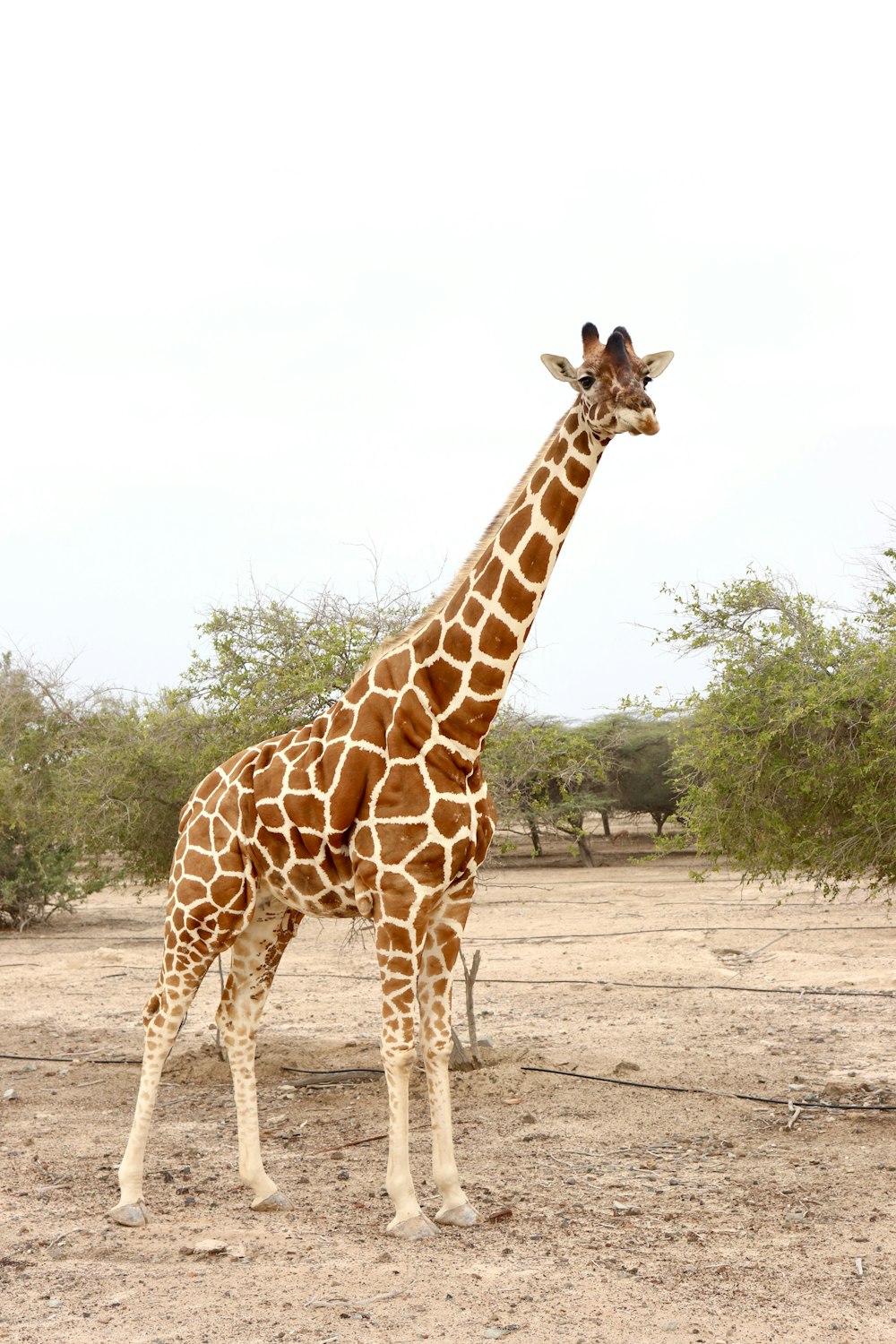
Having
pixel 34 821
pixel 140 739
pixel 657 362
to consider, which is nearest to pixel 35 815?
pixel 34 821

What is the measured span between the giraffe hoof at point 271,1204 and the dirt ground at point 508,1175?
0.10 meters

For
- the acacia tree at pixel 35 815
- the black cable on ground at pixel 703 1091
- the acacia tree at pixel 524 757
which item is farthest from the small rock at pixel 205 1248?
the acacia tree at pixel 35 815

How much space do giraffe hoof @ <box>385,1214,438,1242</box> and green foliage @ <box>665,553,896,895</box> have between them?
363cm

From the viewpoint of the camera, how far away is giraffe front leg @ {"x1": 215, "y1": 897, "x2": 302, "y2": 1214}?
5801 mm

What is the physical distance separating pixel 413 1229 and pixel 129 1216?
1460 millimetres

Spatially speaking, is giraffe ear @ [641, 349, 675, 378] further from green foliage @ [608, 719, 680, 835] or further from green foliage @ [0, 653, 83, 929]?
green foliage @ [608, 719, 680, 835]

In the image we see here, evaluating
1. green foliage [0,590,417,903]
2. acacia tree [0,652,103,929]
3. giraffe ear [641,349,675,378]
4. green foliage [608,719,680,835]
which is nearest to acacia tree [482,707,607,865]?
green foliage [0,590,417,903]

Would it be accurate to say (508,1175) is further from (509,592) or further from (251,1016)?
(509,592)

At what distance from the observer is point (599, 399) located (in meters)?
5.23

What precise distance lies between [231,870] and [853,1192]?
364 cm

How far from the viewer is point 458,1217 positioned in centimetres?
535

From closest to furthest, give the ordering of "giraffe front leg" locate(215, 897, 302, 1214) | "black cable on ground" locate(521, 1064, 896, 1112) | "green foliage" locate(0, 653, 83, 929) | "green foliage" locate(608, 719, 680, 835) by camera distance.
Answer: "giraffe front leg" locate(215, 897, 302, 1214) < "black cable on ground" locate(521, 1064, 896, 1112) < "green foliage" locate(0, 653, 83, 929) < "green foliage" locate(608, 719, 680, 835)

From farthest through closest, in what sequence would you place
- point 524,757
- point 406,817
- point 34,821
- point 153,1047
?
point 34,821
point 524,757
point 153,1047
point 406,817

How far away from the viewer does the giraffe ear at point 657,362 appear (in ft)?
17.4
